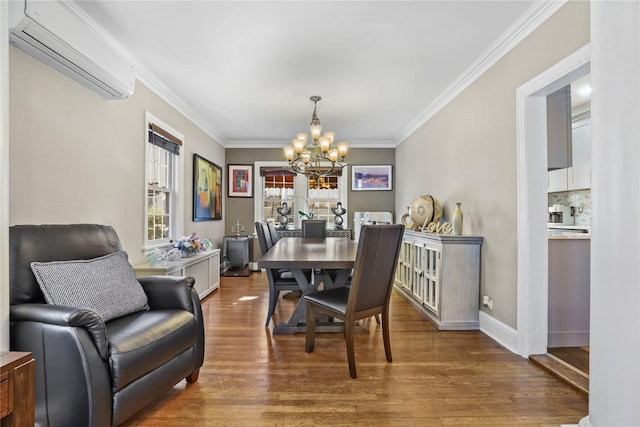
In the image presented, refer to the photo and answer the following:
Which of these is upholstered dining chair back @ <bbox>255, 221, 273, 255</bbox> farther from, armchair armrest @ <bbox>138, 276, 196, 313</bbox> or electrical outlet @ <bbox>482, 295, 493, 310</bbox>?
electrical outlet @ <bbox>482, 295, 493, 310</bbox>

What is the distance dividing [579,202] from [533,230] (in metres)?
2.92

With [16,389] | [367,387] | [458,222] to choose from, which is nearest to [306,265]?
[367,387]

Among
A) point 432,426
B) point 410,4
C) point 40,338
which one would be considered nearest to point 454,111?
point 410,4

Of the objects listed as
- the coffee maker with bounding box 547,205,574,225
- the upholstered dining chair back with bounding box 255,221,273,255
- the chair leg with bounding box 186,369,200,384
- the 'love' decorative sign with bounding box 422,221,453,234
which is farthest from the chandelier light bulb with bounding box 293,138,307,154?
the coffee maker with bounding box 547,205,574,225

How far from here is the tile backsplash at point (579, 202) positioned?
167 inches

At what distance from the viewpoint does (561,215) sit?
15.4 feet

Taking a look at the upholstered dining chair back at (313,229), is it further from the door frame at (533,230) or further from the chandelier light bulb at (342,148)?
the door frame at (533,230)

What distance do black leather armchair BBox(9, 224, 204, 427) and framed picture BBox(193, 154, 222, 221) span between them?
272 cm

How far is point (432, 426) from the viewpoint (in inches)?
62.9

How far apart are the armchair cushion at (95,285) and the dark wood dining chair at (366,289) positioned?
119 centimetres

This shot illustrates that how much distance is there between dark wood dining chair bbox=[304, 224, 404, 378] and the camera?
201cm

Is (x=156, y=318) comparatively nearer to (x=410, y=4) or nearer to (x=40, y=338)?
(x=40, y=338)

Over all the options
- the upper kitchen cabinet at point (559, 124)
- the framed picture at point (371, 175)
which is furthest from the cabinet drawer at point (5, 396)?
the framed picture at point (371, 175)

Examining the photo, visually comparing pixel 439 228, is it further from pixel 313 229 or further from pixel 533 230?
pixel 313 229
